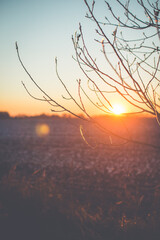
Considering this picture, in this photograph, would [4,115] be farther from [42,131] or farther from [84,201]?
[84,201]

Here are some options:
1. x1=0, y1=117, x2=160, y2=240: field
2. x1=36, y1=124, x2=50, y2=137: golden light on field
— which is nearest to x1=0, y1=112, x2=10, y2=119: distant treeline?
x1=36, y1=124, x2=50, y2=137: golden light on field

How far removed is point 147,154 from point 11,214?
7028mm

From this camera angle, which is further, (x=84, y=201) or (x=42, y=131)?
(x=42, y=131)

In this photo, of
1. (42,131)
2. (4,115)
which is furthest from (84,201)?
(4,115)

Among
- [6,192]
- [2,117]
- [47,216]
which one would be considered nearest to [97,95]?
[47,216]

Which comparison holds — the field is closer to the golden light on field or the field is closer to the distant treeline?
the golden light on field

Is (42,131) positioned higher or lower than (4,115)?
lower

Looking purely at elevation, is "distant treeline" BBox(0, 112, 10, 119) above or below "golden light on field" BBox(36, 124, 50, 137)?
above

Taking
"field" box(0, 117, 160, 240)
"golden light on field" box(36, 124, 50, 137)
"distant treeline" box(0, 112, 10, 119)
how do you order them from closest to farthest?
"field" box(0, 117, 160, 240)
"golden light on field" box(36, 124, 50, 137)
"distant treeline" box(0, 112, 10, 119)

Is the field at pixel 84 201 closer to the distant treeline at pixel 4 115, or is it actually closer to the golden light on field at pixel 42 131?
the golden light on field at pixel 42 131

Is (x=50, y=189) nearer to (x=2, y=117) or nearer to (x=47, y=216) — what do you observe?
(x=47, y=216)

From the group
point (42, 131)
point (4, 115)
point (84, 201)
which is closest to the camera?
point (84, 201)

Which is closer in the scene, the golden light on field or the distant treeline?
the golden light on field

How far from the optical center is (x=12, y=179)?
3.68 metres
